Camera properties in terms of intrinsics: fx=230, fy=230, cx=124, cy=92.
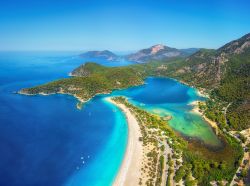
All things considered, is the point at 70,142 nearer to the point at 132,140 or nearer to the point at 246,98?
the point at 132,140

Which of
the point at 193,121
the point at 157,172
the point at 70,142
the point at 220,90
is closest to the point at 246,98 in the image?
the point at 220,90

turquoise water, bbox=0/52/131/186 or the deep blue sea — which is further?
the deep blue sea

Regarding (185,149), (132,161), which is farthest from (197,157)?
(132,161)

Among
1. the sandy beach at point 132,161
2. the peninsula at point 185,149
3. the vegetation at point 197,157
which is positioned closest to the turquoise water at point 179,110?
the peninsula at point 185,149

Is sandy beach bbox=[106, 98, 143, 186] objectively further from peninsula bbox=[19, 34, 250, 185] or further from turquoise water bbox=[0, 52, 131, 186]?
turquoise water bbox=[0, 52, 131, 186]

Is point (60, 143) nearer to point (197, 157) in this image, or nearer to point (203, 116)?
point (197, 157)

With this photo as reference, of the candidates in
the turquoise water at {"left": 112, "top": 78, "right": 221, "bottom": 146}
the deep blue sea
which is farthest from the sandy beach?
the turquoise water at {"left": 112, "top": 78, "right": 221, "bottom": 146}

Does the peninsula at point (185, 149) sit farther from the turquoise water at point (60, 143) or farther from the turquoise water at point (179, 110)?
the turquoise water at point (60, 143)
